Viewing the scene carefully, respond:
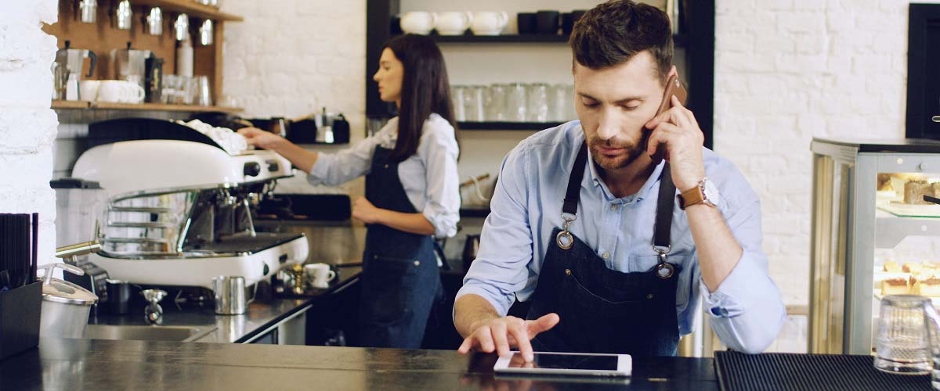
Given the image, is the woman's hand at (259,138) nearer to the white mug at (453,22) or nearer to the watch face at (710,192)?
the white mug at (453,22)

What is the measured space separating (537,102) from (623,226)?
2.35 metres

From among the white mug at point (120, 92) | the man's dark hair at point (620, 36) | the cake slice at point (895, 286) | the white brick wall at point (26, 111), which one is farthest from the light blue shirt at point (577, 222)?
the white mug at point (120, 92)

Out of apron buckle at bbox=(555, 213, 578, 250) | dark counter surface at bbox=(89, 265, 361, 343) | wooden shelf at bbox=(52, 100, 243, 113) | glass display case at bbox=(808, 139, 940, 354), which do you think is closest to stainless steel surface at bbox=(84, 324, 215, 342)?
dark counter surface at bbox=(89, 265, 361, 343)

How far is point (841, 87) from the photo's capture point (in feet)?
13.9

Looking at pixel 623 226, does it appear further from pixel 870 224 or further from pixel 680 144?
pixel 870 224

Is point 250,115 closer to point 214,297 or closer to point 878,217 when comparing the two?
point 214,297

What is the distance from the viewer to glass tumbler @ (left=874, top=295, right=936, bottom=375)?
1463mm

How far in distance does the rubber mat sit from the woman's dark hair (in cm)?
198

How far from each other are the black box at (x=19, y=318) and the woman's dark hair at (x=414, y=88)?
1.84 meters

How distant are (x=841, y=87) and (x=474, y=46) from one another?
1585 millimetres

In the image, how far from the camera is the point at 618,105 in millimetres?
1771

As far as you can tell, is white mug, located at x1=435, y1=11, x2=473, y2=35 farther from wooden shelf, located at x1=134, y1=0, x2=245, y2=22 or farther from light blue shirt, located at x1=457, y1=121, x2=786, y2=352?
light blue shirt, located at x1=457, y1=121, x2=786, y2=352

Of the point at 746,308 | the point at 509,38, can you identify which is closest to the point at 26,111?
the point at 746,308

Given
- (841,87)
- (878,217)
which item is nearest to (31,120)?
(878,217)
